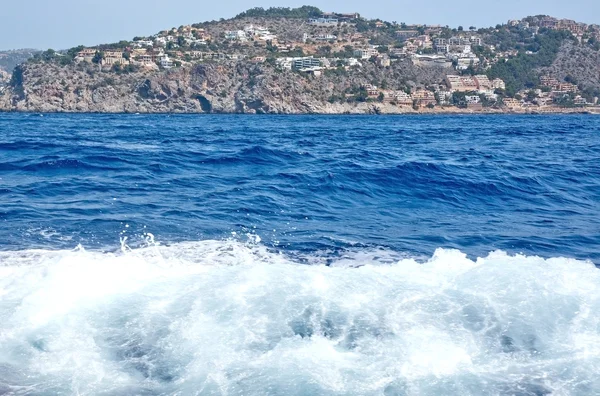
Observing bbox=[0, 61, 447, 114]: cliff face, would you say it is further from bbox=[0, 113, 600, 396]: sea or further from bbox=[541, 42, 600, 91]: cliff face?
bbox=[0, 113, 600, 396]: sea

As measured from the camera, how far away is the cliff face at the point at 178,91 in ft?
350

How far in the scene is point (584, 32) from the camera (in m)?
188

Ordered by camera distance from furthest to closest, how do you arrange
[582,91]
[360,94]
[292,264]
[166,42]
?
[166,42] < [582,91] < [360,94] < [292,264]

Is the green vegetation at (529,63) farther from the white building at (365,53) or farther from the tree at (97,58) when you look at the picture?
the tree at (97,58)

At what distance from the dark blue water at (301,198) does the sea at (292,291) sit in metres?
0.10

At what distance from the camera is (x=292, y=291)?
7.93 m

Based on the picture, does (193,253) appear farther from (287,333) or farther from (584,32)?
(584,32)

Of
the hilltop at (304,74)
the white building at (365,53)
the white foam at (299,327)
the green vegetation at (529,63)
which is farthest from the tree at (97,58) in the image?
the white foam at (299,327)

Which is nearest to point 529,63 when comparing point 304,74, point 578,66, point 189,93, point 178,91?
point 578,66

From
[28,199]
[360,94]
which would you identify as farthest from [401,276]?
[360,94]

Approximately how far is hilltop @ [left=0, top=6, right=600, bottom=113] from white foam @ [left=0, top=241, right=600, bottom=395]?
97.3 m

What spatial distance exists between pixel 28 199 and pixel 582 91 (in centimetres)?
13566

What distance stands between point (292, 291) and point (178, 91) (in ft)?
353

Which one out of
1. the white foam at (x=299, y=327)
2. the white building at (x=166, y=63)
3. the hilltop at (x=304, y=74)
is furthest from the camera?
the white building at (x=166, y=63)
